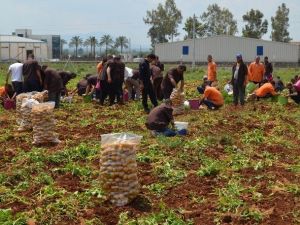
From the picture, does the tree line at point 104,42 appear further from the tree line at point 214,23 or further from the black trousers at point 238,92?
the black trousers at point 238,92

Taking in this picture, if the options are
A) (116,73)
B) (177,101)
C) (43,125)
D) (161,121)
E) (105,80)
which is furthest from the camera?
(105,80)

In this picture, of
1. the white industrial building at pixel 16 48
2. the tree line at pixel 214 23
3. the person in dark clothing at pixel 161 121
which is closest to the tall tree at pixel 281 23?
the tree line at pixel 214 23

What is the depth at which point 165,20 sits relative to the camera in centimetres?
9362

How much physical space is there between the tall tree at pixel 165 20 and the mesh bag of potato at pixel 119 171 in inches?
3454

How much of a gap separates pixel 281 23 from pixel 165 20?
18.9 meters

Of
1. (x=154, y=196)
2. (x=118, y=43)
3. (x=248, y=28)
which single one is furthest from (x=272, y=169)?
(x=118, y=43)

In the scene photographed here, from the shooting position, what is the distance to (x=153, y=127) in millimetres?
10984

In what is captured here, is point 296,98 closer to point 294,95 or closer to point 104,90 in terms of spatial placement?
point 294,95

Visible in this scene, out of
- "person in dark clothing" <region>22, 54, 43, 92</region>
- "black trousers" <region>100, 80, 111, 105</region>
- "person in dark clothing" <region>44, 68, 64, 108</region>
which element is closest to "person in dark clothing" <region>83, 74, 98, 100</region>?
"black trousers" <region>100, 80, 111, 105</region>

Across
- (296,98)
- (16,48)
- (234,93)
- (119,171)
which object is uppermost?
(16,48)

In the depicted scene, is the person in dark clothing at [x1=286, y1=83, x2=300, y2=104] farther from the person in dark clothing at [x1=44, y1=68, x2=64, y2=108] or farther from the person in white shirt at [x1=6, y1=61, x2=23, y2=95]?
the person in white shirt at [x1=6, y1=61, x2=23, y2=95]

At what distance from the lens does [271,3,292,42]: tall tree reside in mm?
90287

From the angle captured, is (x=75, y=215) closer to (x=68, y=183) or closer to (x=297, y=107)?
(x=68, y=183)

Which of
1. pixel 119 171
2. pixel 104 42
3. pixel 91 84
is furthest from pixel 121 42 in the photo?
pixel 119 171
